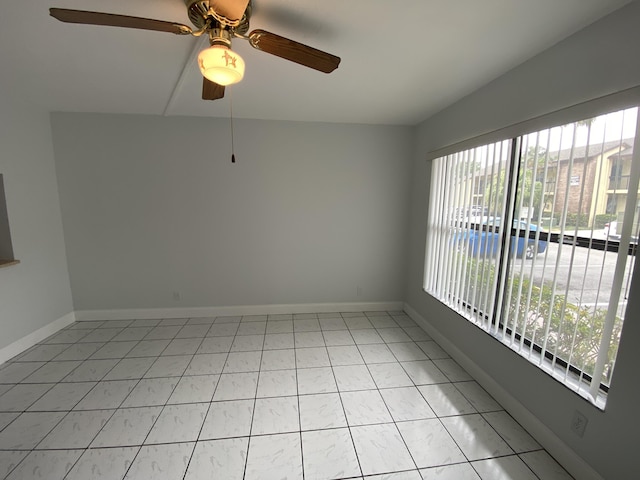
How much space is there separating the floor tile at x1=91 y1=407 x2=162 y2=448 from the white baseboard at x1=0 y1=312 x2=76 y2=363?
62.3 inches

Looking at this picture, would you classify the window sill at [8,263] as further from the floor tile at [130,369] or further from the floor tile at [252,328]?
the floor tile at [252,328]

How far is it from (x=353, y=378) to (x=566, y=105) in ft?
7.76

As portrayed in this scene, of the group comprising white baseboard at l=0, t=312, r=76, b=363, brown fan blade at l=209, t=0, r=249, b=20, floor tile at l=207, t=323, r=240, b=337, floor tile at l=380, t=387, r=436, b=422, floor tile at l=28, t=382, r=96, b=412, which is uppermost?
brown fan blade at l=209, t=0, r=249, b=20

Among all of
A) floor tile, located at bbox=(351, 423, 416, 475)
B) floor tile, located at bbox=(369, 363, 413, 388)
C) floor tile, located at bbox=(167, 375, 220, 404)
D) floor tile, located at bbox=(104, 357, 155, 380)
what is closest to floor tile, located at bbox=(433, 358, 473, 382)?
floor tile, located at bbox=(369, 363, 413, 388)

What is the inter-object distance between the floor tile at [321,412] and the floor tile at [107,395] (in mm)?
1357

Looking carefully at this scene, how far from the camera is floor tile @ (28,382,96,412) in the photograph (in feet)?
6.18

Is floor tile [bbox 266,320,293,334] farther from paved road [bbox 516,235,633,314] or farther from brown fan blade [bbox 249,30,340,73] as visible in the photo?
brown fan blade [bbox 249,30,340,73]

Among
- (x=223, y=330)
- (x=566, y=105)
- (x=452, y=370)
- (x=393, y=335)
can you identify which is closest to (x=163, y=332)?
(x=223, y=330)

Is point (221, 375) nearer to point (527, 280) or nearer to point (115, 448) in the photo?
point (115, 448)

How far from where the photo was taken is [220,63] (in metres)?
1.23

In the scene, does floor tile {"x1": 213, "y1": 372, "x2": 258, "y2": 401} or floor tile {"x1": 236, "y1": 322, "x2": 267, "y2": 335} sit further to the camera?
floor tile {"x1": 236, "y1": 322, "x2": 267, "y2": 335}

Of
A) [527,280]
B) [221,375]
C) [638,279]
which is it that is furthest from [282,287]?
[638,279]

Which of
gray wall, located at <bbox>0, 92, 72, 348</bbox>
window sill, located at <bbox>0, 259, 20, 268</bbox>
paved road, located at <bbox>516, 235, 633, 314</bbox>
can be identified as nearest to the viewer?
paved road, located at <bbox>516, 235, 633, 314</bbox>

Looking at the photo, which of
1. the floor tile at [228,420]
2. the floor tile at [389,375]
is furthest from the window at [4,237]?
the floor tile at [389,375]
